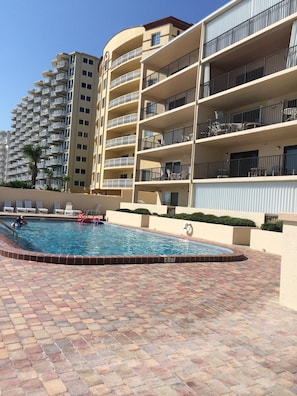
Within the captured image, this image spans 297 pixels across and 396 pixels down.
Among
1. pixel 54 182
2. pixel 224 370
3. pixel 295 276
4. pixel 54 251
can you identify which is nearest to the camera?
pixel 224 370

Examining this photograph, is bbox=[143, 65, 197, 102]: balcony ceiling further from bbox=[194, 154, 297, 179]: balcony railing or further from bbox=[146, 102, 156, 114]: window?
bbox=[194, 154, 297, 179]: balcony railing

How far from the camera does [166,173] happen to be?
89.7 feet

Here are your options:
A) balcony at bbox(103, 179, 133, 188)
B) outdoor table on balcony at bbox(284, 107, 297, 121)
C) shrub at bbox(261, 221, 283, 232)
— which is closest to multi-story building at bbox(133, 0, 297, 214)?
outdoor table on balcony at bbox(284, 107, 297, 121)

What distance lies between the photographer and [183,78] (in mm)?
24312

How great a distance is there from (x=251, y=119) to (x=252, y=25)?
17.1 feet

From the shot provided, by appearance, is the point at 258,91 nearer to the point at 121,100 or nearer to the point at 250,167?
the point at 250,167

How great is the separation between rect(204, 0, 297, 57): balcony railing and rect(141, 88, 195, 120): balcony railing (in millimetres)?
4264

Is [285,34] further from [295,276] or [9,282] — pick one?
[9,282]

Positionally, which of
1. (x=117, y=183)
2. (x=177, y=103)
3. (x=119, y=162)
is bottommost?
(x=117, y=183)

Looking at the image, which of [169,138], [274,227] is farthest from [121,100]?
[274,227]

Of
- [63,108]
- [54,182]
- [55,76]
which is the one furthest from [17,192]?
[55,76]

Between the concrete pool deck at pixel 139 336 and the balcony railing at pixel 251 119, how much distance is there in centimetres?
1274

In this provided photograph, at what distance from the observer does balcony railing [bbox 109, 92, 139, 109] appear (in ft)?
121

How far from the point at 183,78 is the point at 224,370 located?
2364 centimetres
